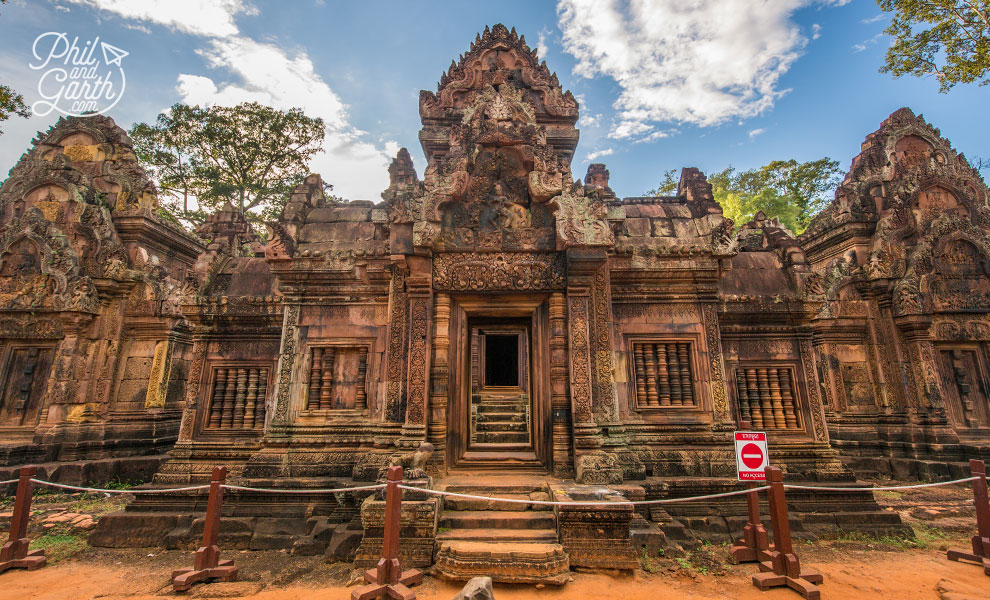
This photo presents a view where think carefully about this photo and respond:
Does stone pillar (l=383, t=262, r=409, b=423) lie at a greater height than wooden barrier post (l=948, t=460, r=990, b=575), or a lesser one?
greater

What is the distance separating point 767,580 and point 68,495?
43.1ft

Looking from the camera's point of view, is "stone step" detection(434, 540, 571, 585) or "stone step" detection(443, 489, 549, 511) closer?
"stone step" detection(434, 540, 571, 585)

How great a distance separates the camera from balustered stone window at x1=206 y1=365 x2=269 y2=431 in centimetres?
805

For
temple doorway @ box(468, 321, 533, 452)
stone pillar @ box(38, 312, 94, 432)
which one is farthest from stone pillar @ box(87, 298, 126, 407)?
temple doorway @ box(468, 321, 533, 452)

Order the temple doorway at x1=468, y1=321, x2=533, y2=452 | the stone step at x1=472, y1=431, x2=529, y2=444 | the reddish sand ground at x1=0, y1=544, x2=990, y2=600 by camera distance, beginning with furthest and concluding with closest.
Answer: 1. the stone step at x1=472, y1=431, x2=529, y2=444
2. the temple doorway at x1=468, y1=321, x2=533, y2=452
3. the reddish sand ground at x1=0, y1=544, x2=990, y2=600

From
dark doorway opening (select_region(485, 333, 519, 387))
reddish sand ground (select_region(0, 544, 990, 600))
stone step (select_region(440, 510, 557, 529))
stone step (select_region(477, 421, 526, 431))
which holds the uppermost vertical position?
dark doorway opening (select_region(485, 333, 519, 387))

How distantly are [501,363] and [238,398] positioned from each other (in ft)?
34.6

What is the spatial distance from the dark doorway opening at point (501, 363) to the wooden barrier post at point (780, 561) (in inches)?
461

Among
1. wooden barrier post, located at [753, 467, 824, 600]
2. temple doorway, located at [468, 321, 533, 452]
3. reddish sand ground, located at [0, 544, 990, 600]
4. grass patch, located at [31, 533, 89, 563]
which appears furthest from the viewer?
temple doorway, located at [468, 321, 533, 452]

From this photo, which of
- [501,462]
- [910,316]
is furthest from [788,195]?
[501,462]

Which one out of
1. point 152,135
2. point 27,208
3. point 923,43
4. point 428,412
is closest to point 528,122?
point 428,412

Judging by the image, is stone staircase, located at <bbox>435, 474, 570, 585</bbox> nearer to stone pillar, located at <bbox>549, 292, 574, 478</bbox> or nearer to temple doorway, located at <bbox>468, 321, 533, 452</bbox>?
stone pillar, located at <bbox>549, 292, 574, 478</bbox>

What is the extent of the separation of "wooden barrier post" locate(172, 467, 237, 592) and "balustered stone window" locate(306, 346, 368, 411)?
1.98 meters

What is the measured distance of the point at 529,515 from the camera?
549 cm
